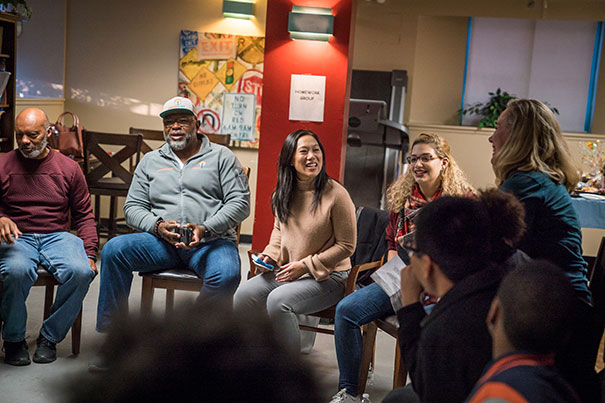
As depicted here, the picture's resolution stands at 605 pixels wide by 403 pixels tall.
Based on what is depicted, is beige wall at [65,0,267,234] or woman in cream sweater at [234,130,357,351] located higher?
beige wall at [65,0,267,234]

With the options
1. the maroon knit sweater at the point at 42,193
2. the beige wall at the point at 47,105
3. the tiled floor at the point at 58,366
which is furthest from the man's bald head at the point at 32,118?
the beige wall at the point at 47,105

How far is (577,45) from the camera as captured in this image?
24.5 ft

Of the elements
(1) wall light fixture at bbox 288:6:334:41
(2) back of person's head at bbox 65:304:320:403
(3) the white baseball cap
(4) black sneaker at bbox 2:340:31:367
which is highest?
(1) wall light fixture at bbox 288:6:334:41

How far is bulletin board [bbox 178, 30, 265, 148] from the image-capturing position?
5.60 m

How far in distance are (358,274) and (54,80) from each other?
156 inches

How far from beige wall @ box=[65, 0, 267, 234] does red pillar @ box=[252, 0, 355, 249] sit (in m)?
1.44

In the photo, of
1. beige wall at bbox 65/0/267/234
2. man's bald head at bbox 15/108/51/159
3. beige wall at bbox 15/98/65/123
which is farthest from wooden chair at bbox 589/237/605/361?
beige wall at bbox 15/98/65/123

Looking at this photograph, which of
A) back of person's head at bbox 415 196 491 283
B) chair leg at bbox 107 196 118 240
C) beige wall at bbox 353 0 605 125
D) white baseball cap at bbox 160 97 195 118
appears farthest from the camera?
beige wall at bbox 353 0 605 125

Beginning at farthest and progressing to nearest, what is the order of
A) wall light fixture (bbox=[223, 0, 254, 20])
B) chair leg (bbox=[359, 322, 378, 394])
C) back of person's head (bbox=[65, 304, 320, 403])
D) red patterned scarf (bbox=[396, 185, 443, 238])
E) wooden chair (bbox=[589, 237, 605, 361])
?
wall light fixture (bbox=[223, 0, 254, 20]) < red patterned scarf (bbox=[396, 185, 443, 238]) < chair leg (bbox=[359, 322, 378, 394]) < wooden chair (bbox=[589, 237, 605, 361]) < back of person's head (bbox=[65, 304, 320, 403])

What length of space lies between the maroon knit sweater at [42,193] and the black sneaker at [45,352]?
0.43 meters

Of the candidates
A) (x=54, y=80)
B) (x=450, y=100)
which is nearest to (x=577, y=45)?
(x=450, y=100)

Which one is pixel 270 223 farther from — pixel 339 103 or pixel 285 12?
pixel 285 12

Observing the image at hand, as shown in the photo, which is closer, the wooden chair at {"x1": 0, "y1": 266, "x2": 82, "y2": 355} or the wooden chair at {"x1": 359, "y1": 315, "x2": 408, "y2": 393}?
the wooden chair at {"x1": 359, "y1": 315, "x2": 408, "y2": 393}

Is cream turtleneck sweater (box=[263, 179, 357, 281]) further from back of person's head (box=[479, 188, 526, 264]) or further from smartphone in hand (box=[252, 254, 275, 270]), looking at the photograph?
back of person's head (box=[479, 188, 526, 264])
